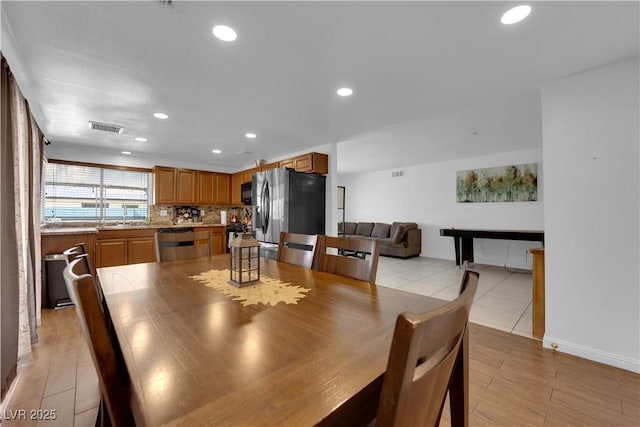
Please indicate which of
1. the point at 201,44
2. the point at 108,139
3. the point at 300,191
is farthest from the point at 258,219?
the point at 201,44

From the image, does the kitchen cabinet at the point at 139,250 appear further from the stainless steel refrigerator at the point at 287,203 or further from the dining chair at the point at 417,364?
the dining chair at the point at 417,364

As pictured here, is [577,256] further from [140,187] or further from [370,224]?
[140,187]

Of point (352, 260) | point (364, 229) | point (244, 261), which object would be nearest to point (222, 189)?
point (364, 229)

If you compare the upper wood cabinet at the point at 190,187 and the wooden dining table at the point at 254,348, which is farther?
the upper wood cabinet at the point at 190,187

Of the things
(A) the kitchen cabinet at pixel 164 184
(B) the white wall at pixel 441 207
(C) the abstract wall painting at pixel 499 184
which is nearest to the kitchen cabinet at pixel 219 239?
(A) the kitchen cabinet at pixel 164 184

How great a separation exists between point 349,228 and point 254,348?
746 cm

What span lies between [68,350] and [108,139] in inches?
126

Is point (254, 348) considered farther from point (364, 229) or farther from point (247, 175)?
point (364, 229)

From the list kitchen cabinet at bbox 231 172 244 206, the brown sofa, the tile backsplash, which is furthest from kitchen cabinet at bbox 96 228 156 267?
the brown sofa

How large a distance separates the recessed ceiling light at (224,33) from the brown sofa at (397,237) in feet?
17.7

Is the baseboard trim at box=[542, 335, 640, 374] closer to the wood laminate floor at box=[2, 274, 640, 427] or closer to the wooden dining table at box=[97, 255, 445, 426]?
the wood laminate floor at box=[2, 274, 640, 427]

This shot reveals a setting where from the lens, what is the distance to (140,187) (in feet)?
18.1

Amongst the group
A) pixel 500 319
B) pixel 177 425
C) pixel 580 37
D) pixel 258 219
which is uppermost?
pixel 580 37

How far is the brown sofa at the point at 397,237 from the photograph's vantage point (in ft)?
21.0
